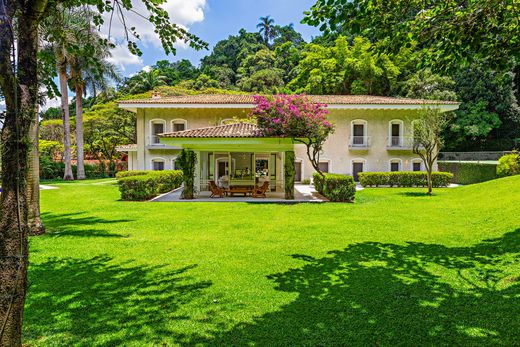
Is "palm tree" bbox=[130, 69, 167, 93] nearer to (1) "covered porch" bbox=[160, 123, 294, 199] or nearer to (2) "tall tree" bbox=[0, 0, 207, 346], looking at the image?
(1) "covered porch" bbox=[160, 123, 294, 199]

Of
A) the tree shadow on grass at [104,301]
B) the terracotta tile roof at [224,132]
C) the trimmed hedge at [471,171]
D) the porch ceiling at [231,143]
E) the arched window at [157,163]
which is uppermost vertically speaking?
the terracotta tile roof at [224,132]

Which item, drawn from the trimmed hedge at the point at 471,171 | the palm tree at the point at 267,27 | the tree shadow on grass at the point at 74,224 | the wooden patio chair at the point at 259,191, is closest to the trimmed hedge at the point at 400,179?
the trimmed hedge at the point at 471,171

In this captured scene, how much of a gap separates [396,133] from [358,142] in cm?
315

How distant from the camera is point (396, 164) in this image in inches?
1025

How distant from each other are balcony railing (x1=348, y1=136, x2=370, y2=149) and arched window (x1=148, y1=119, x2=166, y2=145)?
14.6 metres

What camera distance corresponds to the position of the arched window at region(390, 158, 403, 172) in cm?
2583

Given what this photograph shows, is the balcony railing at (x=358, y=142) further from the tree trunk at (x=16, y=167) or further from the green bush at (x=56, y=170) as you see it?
the green bush at (x=56, y=170)

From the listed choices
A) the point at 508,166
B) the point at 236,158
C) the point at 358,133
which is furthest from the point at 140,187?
the point at 508,166

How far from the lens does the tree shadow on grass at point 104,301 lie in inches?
143

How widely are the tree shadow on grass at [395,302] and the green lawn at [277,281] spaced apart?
0.02 meters

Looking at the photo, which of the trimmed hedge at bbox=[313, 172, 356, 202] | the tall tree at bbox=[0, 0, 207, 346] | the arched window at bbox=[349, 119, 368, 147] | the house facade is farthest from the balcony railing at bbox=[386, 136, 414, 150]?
the tall tree at bbox=[0, 0, 207, 346]

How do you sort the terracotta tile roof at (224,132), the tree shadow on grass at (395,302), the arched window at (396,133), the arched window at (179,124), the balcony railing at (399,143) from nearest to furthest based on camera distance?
the tree shadow on grass at (395,302) → the terracotta tile roof at (224,132) → the balcony railing at (399,143) → the arched window at (179,124) → the arched window at (396,133)

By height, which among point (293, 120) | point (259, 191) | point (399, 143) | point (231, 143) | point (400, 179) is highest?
point (293, 120)

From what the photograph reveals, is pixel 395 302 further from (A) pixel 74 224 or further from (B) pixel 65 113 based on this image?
(B) pixel 65 113
